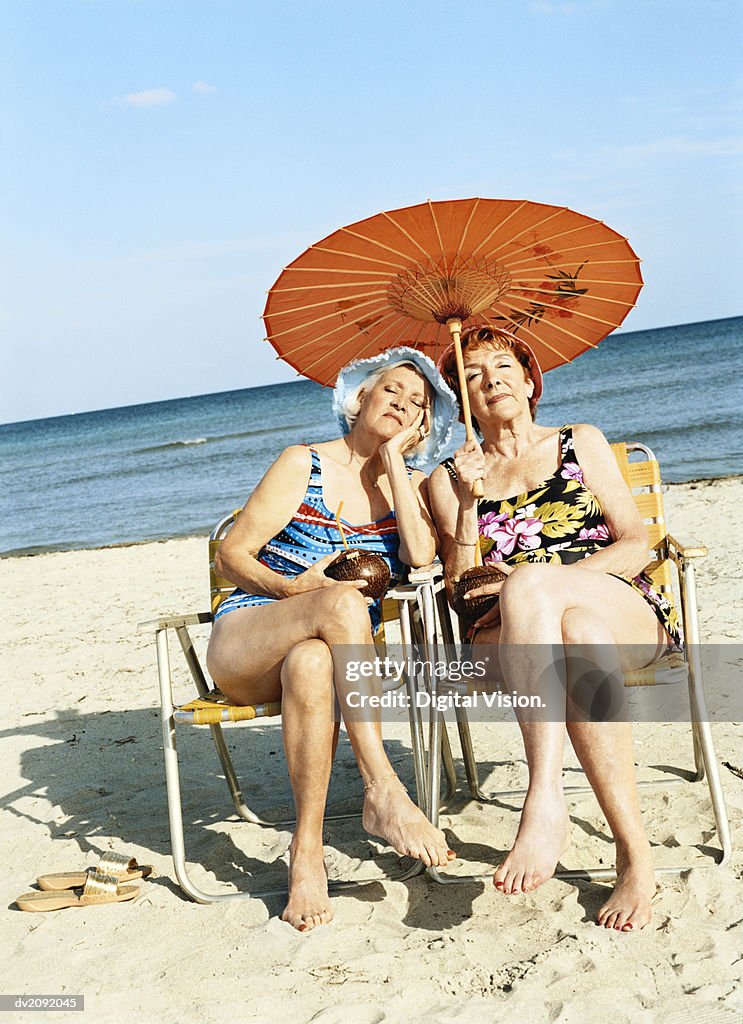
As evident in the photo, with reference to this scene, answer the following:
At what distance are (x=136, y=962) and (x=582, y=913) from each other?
1122 mm

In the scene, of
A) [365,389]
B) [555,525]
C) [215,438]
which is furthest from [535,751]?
[215,438]

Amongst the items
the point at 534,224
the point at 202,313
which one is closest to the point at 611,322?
the point at 534,224

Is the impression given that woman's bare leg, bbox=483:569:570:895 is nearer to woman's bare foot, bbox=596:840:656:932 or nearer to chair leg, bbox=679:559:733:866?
woman's bare foot, bbox=596:840:656:932

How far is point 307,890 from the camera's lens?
2.63 m

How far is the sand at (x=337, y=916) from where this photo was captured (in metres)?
2.21

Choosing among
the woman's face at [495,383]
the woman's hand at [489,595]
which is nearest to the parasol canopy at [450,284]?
the woman's face at [495,383]

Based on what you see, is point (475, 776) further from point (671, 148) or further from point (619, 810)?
point (671, 148)

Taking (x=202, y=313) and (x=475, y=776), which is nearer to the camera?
(x=475, y=776)

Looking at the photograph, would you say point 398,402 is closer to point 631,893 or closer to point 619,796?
point 619,796

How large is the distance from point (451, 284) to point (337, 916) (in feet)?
6.27

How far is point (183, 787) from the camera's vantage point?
380cm

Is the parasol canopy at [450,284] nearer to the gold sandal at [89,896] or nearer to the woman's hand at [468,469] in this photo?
the woman's hand at [468,469]

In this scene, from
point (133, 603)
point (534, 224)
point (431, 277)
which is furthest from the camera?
point (133, 603)

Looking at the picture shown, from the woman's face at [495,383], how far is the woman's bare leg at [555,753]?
0.72 metres
